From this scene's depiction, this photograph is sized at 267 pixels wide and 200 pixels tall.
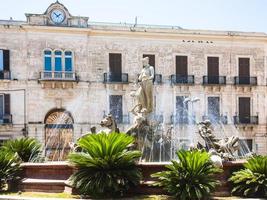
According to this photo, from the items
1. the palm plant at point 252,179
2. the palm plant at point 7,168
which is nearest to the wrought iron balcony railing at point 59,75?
the palm plant at point 7,168

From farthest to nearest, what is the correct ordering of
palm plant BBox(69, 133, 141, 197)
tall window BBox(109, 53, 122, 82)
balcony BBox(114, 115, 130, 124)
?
tall window BBox(109, 53, 122, 82), balcony BBox(114, 115, 130, 124), palm plant BBox(69, 133, 141, 197)

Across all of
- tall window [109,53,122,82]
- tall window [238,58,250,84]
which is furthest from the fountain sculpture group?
tall window [238,58,250,84]

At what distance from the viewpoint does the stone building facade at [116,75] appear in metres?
32.7

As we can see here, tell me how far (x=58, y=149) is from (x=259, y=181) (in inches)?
902

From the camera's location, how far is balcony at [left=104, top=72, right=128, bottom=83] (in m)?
34.0

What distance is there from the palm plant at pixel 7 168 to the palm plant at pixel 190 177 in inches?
153

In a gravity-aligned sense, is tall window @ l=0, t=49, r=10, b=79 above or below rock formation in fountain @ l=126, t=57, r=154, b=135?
above

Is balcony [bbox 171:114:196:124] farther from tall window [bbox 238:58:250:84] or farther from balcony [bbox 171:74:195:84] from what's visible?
tall window [bbox 238:58:250:84]

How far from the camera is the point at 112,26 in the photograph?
115 feet

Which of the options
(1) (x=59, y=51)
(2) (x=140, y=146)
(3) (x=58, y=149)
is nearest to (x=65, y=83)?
(1) (x=59, y=51)

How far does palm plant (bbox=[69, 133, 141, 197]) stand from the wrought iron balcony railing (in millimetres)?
22010

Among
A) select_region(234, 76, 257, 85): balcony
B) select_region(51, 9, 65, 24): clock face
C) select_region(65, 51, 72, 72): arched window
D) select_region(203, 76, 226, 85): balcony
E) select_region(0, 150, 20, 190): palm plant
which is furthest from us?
select_region(234, 76, 257, 85): balcony

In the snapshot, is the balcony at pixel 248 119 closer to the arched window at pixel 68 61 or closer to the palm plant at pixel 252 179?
the arched window at pixel 68 61

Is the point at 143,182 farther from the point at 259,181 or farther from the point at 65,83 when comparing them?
the point at 65,83
